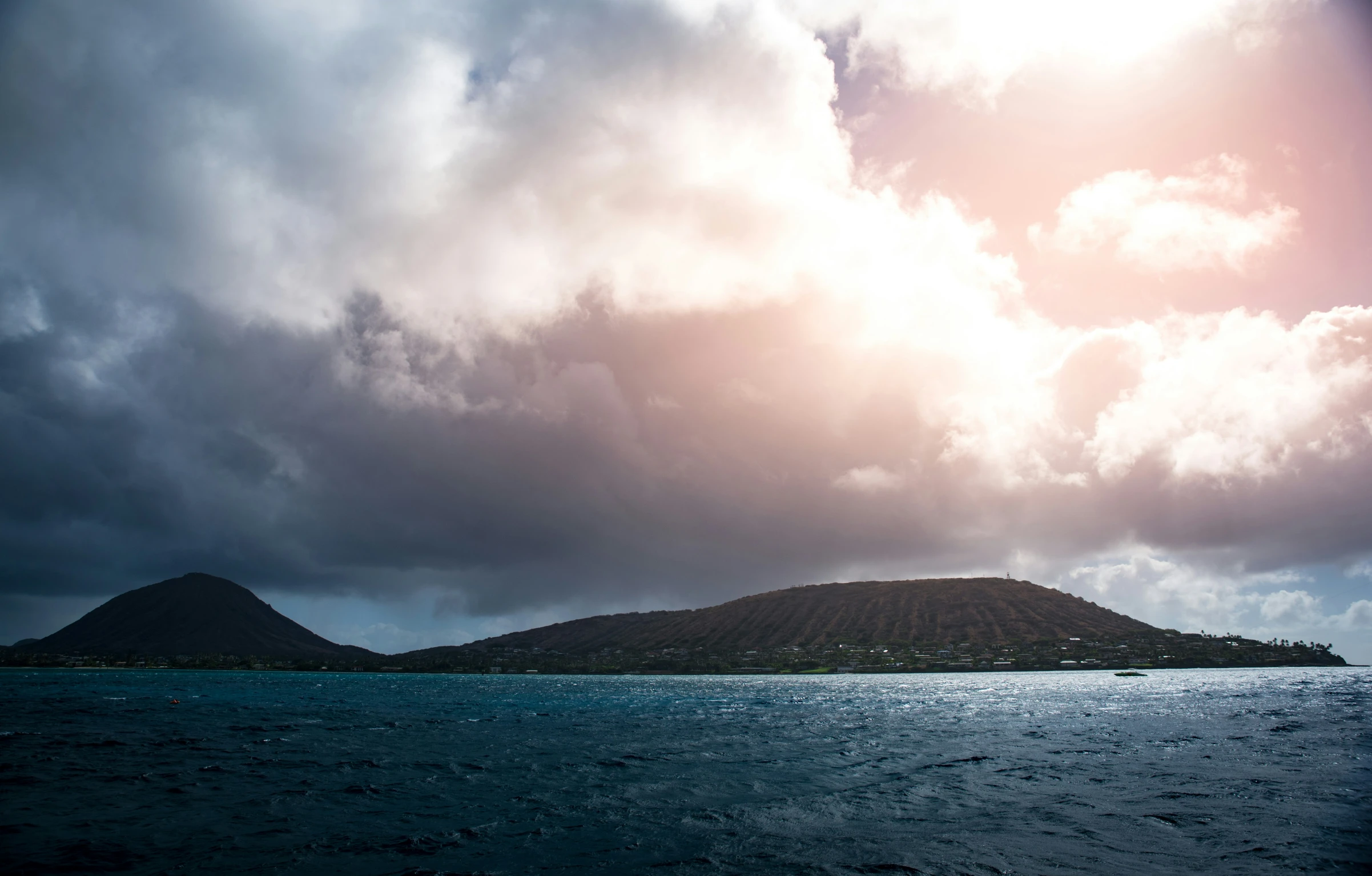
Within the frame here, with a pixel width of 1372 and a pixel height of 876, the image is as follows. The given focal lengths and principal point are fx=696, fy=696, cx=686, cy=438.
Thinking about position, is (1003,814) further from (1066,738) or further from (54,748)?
(54,748)

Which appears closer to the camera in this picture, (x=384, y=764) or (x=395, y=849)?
(x=395, y=849)

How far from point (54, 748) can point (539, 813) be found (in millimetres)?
43293

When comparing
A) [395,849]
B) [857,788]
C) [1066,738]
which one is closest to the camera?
[395,849]

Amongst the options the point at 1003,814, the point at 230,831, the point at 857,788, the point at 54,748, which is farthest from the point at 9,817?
the point at 1003,814

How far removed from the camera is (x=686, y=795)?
122 ft

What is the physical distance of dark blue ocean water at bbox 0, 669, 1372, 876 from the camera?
25109 millimetres

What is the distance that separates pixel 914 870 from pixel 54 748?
2386 inches

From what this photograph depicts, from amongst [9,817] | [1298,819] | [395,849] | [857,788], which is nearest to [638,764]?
[857,788]

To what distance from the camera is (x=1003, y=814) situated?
105 ft

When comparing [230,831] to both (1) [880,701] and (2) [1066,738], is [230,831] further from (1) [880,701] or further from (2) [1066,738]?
(1) [880,701]

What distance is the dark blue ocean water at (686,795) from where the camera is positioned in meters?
25.1

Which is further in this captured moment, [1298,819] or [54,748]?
[54,748]

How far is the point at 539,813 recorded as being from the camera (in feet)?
107

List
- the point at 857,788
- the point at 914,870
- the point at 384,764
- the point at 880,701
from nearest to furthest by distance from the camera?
the point at 914,870 → the point at 857,788 → the point at 384,764 → the point at 880,701
